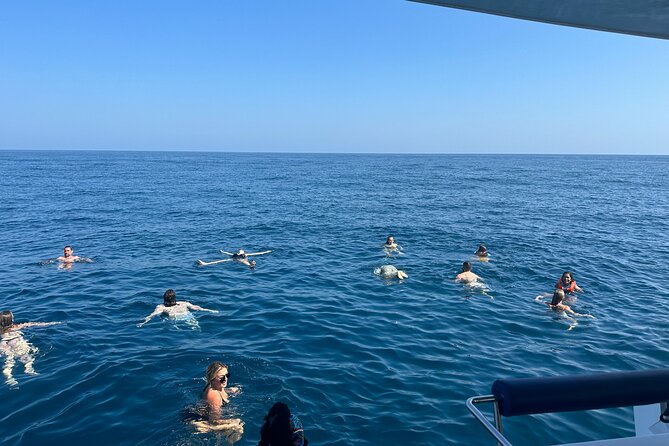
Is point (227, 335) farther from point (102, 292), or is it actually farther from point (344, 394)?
point (102, 292)

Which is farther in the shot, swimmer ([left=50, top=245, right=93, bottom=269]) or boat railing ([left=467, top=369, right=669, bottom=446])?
swimmer ([left=50, top=245, right=93, bottom=269])

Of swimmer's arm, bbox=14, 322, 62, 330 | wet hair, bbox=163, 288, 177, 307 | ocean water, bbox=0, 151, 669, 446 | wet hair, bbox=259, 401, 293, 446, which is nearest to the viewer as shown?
wet hair, bbox=259, 401, 293, 446

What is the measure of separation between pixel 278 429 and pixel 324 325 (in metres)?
7.07

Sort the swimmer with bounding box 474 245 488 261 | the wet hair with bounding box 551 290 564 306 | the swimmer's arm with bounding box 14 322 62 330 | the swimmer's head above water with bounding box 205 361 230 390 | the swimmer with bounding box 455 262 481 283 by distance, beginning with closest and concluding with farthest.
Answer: the swimmer's head above water with bounding box 205 361 230 390 < the swimmer's arm with bounding box 14 322 62 330 < the wet hair with bounding box 551 290 564 306 < the swimmer with bounding box 455 262 481 283 < the swimmer with bounding box 474 245 488 261

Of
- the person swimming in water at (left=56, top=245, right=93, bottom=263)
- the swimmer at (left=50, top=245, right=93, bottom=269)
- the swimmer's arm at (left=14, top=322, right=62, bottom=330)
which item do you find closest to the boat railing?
the swimmer's arm at (left=14, top=322, right=62, bottom=330)

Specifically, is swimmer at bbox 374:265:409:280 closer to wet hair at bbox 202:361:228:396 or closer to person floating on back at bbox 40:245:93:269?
wet hair at bbox 202:361:228:396

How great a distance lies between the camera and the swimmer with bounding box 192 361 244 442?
7.43 m

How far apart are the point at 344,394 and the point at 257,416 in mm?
1835

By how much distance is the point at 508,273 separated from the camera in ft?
57.4

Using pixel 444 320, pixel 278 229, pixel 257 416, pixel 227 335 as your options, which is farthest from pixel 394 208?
pixel 257 416

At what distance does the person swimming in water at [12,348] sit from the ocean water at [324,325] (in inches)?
7.6

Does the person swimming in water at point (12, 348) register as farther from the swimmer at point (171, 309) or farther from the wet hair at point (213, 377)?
the wet hair at point (213, 377)

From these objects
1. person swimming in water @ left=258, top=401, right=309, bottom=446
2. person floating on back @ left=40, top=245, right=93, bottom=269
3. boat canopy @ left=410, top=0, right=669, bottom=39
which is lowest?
person floating on back @ left=40, top=245, right=93, bottom=269

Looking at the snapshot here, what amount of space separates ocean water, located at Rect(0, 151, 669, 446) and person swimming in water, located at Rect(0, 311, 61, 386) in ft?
0.63
